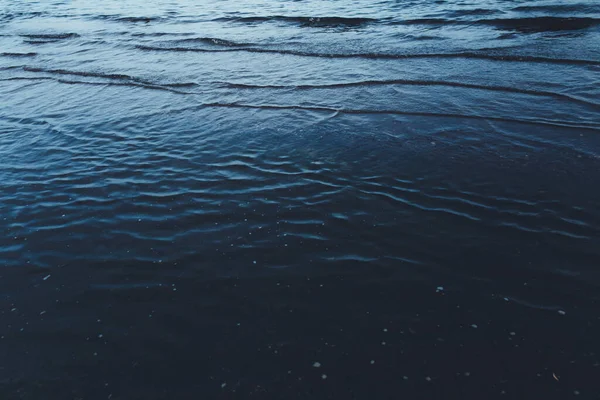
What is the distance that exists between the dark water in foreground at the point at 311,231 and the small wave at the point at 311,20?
819 cm

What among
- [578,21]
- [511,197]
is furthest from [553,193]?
[578,21]

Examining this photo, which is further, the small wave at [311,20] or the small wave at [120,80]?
the small wave at [311,20]

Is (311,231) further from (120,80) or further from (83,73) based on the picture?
(83,73)

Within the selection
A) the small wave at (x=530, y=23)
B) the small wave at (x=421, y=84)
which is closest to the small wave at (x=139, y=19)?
the small wave at (x=530, y=23)

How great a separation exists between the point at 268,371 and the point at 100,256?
4001 millimetres

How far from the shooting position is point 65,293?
7105 millimetres

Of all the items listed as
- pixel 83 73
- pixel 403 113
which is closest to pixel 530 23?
pixel 403 113

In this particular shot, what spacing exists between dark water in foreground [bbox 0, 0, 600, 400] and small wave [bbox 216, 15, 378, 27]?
8.19 metres

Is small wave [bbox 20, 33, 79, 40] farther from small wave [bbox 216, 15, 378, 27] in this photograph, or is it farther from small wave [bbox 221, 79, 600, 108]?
small wave [bbox 221, 79, 600, 108]

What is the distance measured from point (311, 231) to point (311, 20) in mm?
21423

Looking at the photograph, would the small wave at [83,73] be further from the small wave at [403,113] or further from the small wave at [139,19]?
the small wave at [139,19]

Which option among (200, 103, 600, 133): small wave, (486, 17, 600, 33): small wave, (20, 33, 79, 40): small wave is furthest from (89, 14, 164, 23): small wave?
(486, 17, 600, 33): small wave

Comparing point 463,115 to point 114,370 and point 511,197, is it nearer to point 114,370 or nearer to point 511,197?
point 511,197

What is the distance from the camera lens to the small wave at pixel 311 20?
25.1m
